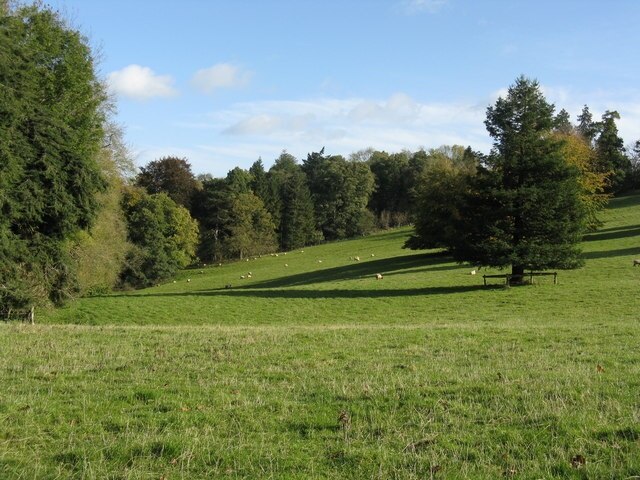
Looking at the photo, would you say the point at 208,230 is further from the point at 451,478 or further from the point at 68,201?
Result: the point at 451,478

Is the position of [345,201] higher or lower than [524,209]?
higher

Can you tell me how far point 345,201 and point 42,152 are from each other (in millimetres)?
82038

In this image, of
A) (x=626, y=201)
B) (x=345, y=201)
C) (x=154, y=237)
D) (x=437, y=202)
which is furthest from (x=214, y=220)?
(x=626, y=201)

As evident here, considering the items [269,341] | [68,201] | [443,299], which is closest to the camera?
[269,341]

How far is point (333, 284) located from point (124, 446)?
123ft

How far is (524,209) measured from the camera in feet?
110

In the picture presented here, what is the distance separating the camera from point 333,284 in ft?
141

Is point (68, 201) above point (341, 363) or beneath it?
above

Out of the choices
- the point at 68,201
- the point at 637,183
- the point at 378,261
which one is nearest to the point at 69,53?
the point at 68,201

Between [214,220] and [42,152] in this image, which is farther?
[214,220]

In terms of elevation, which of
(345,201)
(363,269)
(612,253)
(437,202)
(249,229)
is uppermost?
(345,201)

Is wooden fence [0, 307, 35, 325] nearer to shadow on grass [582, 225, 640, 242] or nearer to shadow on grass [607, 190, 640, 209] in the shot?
shadow on grass [582, 225, 640, 242]

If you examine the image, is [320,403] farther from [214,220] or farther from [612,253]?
[214,220]

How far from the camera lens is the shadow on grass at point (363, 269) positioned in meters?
49.2
